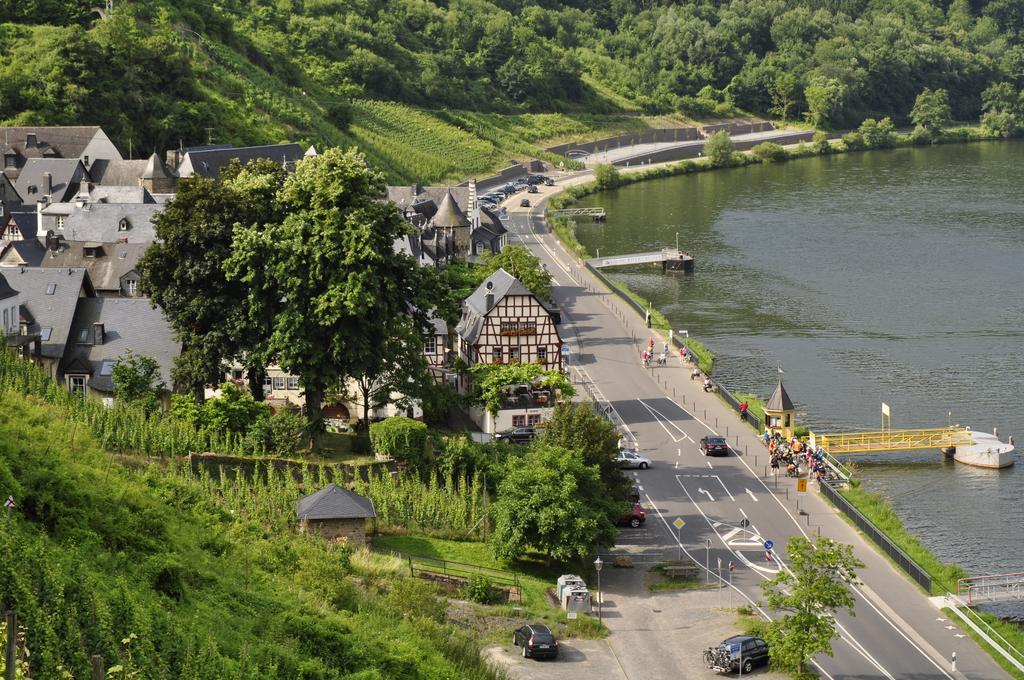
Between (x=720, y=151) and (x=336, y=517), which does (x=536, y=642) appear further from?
(x=720, y=151)

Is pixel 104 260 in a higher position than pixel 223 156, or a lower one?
lower

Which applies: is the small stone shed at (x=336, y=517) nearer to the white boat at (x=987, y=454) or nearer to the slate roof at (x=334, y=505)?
the slate roof at (x=334, y=505)

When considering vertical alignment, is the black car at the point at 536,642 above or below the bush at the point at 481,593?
below

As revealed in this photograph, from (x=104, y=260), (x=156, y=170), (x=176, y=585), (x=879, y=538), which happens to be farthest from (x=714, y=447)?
(x=156, y=170)

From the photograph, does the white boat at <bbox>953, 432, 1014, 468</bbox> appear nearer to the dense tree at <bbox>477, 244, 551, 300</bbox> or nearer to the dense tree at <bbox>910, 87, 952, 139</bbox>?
the dense tree at <bbox>477, 244, 551, 300</bbox>

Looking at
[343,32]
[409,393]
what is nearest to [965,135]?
[343,32]

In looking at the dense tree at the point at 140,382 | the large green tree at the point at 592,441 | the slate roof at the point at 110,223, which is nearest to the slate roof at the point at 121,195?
the slate roof at the point at 110,223

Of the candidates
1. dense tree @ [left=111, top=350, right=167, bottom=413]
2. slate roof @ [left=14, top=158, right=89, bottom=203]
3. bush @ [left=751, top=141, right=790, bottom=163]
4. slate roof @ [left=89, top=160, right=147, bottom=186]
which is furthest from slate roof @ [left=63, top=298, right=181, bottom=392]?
bush @ [left=751, top=141, right=790, bottom=163]
